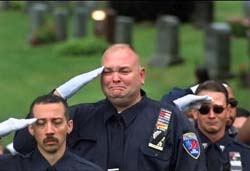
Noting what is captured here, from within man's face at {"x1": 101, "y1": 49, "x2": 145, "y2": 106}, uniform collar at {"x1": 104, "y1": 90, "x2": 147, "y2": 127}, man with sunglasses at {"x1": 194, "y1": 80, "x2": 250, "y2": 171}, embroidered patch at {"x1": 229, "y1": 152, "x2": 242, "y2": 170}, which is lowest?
embroidered patch at {"x1": 229, "y1": 152, "x2": 242, "y2": 170}

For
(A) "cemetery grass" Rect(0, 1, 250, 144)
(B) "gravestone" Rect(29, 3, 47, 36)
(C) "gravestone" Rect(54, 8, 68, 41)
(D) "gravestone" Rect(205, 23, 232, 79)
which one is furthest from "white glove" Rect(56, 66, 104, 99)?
(B) "gravestone" Rect(29, 3, 47, 36)

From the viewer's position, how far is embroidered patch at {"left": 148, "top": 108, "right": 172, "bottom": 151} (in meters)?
4.83

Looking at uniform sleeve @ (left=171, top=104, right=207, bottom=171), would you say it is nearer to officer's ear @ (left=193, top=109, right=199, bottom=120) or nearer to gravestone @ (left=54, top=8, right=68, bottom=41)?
officer's ear @ (left=193, top=109, right=199, bottom=120)

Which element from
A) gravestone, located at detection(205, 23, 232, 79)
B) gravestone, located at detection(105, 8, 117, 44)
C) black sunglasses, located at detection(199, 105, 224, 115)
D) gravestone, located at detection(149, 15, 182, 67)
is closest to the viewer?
black sunglasses, located at detection(199, 105, 224, 115)

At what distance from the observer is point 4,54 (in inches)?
855

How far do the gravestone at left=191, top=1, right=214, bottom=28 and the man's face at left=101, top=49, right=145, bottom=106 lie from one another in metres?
17.7

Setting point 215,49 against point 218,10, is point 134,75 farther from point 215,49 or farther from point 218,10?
point 218,10

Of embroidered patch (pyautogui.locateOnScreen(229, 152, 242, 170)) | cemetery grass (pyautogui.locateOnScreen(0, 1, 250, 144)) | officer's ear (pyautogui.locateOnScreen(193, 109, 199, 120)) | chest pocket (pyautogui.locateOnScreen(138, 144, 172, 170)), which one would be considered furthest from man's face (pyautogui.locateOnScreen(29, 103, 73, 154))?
cemetery grass (pyautogui.locateOnScreen(0, 1, 250, 144))

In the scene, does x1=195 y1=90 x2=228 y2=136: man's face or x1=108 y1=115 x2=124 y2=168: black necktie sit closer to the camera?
x1=108 y1=115 x2=124 y2=168: black necktie

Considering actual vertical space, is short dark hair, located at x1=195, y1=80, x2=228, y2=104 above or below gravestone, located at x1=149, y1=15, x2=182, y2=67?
above

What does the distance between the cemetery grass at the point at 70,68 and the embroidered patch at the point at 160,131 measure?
9356 mm

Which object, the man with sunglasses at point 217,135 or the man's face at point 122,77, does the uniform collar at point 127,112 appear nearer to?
the man's face at point 122,77

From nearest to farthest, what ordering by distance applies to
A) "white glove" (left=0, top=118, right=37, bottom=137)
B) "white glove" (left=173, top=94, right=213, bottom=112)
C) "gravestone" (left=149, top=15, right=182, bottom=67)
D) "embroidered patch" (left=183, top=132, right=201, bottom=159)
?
"white glove" (left=0, top=118, right=37, bottom=137) → "embroidered patch" (left=183, top=132, right=201, bottom=159) → "white glove" (left=173, top=94, right=213, bottom=112) → "gravestone" (left=149, top=15, right=182, bottom=67)

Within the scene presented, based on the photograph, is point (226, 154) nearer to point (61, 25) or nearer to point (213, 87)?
point (213, 87)
